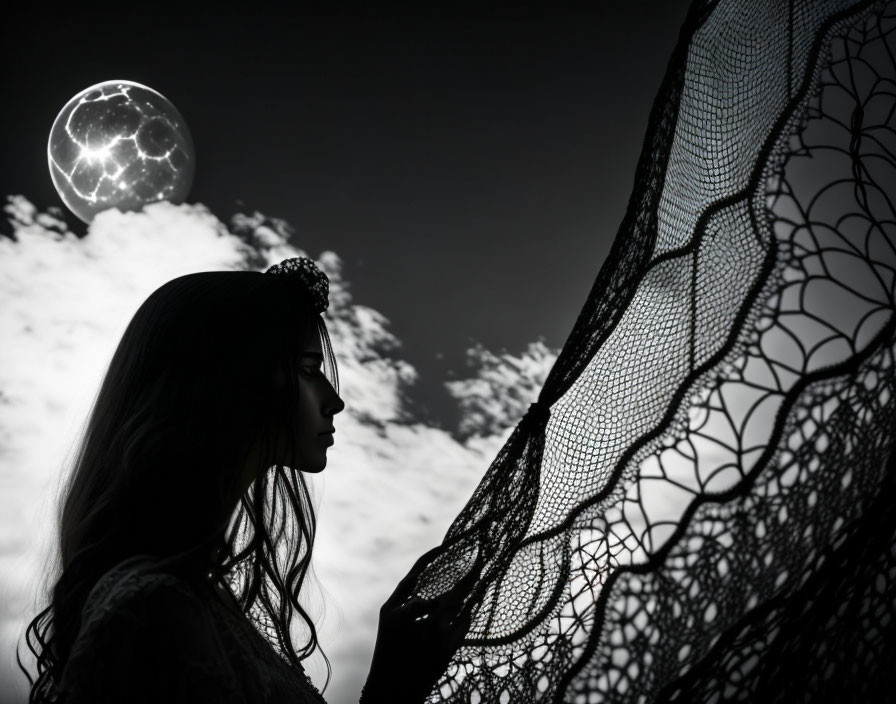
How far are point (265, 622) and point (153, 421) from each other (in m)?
0.52

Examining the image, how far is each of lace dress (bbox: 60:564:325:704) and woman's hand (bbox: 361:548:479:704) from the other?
0.44 feet

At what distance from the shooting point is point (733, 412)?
1.73 feet

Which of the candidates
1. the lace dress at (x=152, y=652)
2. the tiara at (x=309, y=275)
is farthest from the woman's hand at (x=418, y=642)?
the tiara at (x=309, y=275)

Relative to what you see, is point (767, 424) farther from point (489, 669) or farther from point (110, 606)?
point (110, 606)

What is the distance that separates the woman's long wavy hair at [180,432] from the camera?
0.71 meters

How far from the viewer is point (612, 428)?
630mm

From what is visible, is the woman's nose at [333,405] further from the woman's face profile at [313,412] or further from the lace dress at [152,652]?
the lace dress at [152,652]

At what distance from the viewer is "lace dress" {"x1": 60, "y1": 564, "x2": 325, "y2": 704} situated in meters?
0.56

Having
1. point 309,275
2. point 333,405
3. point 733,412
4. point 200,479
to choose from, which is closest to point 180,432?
point 200,479

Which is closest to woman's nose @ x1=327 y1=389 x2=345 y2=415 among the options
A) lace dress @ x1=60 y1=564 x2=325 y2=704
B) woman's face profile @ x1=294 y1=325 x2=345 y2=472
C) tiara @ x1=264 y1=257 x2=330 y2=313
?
woman's face profile @ x1=294 y1=325 x2=345 y2=472

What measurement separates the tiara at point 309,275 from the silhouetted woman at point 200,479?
40mm

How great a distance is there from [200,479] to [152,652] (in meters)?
0.19

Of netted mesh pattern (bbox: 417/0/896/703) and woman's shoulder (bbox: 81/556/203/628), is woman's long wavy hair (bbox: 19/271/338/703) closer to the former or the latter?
woman's shoulder (bbox: 81/556/203/628)

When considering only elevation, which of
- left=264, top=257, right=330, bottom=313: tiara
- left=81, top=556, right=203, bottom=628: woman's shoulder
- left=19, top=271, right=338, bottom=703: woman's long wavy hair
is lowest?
left=81, top=556, right=203, bottom=628: woman's shoulder
